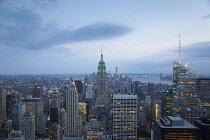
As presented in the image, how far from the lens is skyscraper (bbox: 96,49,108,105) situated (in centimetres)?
4038

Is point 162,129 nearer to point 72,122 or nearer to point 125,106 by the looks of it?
point 125,106

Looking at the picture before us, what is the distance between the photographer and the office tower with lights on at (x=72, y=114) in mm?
23970

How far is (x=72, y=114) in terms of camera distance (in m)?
25.1

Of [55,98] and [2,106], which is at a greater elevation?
[55,98]

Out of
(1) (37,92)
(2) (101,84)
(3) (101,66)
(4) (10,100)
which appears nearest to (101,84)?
(2) (101,84)

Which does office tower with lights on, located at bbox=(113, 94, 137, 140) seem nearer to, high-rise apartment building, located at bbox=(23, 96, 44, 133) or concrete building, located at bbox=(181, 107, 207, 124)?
concrete building, located at bbox=(181, 107, 207, 124)

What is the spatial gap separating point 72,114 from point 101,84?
19964mm

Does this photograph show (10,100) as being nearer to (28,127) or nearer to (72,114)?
(28,127)

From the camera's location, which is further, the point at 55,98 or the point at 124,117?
the point at 55,98

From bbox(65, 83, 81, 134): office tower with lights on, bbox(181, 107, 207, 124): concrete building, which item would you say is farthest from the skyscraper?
bbox(181, 107, 207, 124): concrete building

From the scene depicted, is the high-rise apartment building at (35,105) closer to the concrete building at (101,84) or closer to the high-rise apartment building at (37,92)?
the high-rise apartment building at (37,92)

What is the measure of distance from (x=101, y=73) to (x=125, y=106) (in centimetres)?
2990

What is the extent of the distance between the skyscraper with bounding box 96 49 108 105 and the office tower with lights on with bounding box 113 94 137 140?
74.7 ft

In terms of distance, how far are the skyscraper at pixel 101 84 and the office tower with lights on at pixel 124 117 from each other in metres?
22.8
